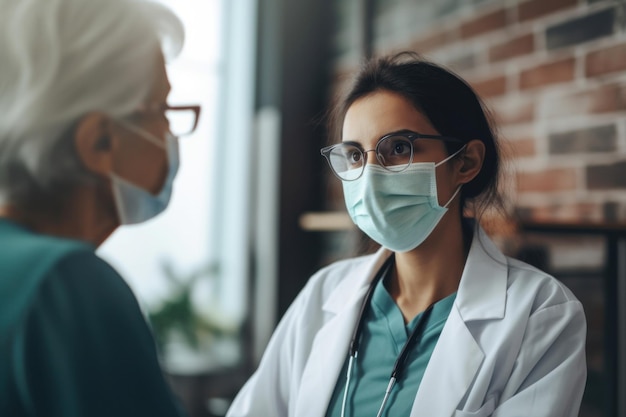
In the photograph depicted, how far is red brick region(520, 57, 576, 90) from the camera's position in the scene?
6.87ft

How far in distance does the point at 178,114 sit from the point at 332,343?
2.07 ft

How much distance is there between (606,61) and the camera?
76.9 inches

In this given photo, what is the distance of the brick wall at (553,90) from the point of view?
6.36ft

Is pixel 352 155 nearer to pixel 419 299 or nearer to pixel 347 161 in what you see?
pixel 347 161

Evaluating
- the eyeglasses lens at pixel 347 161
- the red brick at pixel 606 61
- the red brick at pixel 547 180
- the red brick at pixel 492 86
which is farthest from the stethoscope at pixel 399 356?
the red brick at pixel 492 86

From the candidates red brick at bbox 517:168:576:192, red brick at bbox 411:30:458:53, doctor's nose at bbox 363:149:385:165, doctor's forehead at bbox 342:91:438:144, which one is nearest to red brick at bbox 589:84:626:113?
red brick at bbox 517:168:576:192

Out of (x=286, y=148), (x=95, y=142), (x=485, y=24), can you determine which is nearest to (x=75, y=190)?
(x=95, y=142)

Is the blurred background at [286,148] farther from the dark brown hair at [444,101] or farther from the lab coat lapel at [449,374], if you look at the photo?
the lab coat lapel at [449,374]

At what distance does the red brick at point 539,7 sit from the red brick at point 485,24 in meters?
0.09

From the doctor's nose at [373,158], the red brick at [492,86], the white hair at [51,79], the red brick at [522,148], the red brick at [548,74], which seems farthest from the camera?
the red brick at [492,86]

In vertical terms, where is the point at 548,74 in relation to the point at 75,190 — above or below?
above

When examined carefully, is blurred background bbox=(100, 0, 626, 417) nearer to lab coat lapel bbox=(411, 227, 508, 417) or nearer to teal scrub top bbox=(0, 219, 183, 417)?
lab coat lapel bbox=(411, 227, 508, 417)

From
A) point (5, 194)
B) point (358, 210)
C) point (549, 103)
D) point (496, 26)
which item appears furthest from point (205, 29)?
point (5, 194)

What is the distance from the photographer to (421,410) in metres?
1.15
